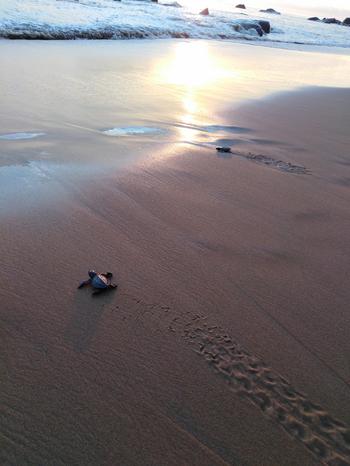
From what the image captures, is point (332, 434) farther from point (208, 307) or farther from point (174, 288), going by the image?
point (174, 288)

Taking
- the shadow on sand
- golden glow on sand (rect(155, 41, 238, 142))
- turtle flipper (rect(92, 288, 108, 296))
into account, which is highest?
golden glow on sand (rect(155, 41, 238, 142))

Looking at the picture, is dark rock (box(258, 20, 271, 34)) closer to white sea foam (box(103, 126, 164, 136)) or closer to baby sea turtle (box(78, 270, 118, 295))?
white sea foam (box(103, 126, 164, 136))

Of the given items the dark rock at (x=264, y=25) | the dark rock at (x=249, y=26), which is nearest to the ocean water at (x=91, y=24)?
the dark rock at (x=249, y=26)

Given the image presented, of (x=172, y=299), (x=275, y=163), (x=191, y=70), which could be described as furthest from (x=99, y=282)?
(x=191, y=70)

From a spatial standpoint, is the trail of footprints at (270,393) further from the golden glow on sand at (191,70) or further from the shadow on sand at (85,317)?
the golden glow on sand at (191,70)

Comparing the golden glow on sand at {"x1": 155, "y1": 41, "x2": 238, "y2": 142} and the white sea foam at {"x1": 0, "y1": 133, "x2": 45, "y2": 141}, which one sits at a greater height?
the golden glow on sand at {"x1": 155, "y1": 41, "x2": 238, "y2": 142}

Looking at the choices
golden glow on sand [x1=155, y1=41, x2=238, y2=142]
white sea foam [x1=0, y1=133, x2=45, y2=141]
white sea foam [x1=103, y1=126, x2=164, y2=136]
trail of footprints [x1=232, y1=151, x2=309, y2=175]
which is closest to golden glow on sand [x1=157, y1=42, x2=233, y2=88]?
golden glow on sand [x1=155, y1=41, x2=238, y2=142]
